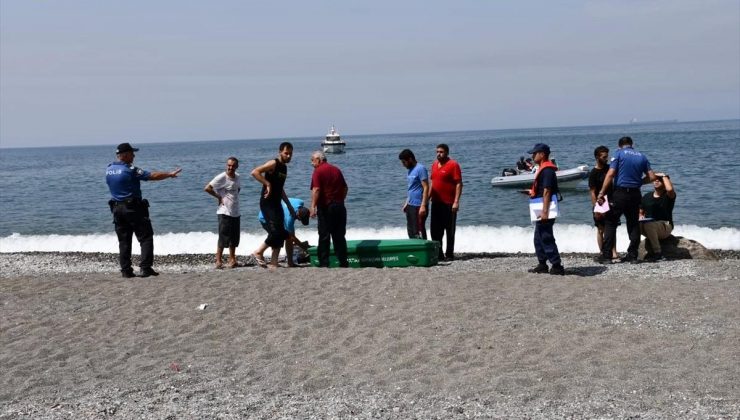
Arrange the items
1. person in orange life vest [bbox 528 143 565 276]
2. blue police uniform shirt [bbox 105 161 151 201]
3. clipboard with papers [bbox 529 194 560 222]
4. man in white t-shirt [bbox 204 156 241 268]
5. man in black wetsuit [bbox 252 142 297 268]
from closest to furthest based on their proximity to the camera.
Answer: person in orange life vest [bbox 528 143 565 276] → clipboard with papers [bbox 529 194 560 222] → blue police uniform shirt [bbox 105 161 151 201] → man in black wetsuit [bbox 252 142 297 268] → man in white t-shirt [bbox 204 156 241 268]

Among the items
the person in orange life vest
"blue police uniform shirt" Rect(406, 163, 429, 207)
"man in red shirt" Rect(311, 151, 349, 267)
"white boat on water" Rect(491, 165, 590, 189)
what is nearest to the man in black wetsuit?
"man in red shirt" Rect(311, 151, 349, 267)

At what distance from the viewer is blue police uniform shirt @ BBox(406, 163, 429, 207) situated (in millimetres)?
11453

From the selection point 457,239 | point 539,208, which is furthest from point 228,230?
point 457,239

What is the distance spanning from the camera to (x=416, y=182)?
1152cm

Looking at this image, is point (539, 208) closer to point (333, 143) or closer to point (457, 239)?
point (457, 239)

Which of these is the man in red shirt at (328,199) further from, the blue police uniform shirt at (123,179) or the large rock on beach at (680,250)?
the large rock on beach at (680,250)

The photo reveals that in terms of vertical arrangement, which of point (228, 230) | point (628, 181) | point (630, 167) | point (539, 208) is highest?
point (630, 167)

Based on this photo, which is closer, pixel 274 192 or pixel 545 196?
pixel 545 196

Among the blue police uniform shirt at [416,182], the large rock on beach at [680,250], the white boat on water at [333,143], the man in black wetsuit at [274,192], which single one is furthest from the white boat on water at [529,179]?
the white boat on water at [333,143]

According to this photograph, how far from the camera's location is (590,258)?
12289 mm

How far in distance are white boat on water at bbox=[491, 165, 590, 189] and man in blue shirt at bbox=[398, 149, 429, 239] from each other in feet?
62.0

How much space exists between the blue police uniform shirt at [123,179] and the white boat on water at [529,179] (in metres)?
21.8

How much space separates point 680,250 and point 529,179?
1893 centimetres

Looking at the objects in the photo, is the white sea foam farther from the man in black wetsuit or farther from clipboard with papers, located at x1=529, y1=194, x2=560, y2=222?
the man in black wetsuit
